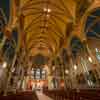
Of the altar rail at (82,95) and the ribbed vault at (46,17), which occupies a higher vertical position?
the ribbed vault at (46,17)

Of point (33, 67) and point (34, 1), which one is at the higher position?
point (34, 1)

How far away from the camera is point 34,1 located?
16438 millimetres

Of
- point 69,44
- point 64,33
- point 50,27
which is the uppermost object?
point 50,27

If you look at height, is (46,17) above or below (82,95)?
above

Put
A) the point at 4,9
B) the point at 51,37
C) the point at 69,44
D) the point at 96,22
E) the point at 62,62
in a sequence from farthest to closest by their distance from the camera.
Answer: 1. the point at 51,37
2. the point at 62,62
3. the point at 69,44
4. the point at 96,22
5. the point at 4,9

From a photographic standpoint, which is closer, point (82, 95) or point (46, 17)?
point (82, 95)

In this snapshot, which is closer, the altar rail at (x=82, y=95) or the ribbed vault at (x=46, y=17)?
the altar rail at (x=82, y=95)

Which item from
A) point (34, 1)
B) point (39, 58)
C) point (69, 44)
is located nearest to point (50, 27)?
point (69, 44)

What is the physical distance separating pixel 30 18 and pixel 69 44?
5.77m

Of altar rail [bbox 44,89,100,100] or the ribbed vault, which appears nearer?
altar rail [bbox 44,89,100,100]

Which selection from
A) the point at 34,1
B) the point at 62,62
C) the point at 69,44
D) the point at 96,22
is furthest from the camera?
the point at 62,62

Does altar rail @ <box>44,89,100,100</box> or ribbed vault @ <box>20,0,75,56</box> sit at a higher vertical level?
ribbed vault @ <box>20,0,75,56</box>

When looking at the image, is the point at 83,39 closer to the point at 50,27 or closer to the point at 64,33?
the point at 64,33

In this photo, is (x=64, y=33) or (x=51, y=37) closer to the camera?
(x=64, y=33)
